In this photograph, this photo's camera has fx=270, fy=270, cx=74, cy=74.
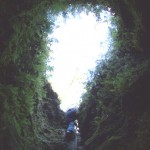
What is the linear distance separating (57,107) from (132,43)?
4.53 meters

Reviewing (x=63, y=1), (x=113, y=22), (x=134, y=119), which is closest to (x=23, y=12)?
(x=63, y=1)

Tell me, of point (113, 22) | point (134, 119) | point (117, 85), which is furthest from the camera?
point (113, 22)

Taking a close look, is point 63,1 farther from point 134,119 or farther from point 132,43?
point 134,119

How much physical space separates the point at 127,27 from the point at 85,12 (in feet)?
4.61

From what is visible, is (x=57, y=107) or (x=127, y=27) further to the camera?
(x=57, y=107)

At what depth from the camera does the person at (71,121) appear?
881cm

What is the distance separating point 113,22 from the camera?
940 centimetres

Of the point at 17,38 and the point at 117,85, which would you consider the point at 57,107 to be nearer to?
the point at 117,85

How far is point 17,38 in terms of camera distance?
6426 mm

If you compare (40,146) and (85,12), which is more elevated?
(85,12)

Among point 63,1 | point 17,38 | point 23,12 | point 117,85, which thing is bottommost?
point 117,85

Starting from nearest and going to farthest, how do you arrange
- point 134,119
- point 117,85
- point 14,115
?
point 134,119, point 14,115, point 117,85

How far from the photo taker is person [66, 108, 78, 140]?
28.9 feet

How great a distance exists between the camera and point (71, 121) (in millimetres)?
9844
